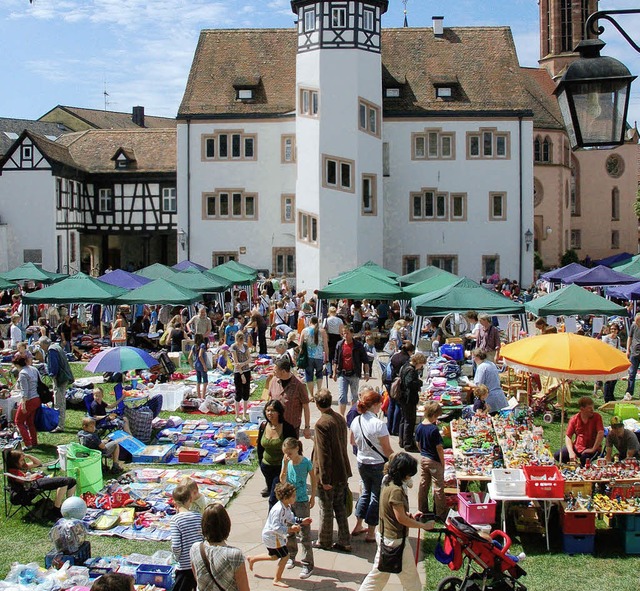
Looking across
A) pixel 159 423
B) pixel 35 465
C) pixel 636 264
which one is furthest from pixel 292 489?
pixel 636 264

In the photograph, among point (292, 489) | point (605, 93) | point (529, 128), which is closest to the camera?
point (605, 93)

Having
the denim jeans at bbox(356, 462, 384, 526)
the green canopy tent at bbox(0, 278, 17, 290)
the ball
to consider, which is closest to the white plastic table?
the denim jeans at bbox(356, 462, 384, 526)

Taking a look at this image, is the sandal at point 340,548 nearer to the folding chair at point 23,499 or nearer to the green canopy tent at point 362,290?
the folding chair at point 23,499

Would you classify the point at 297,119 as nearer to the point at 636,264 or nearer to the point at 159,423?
the point at 636,264

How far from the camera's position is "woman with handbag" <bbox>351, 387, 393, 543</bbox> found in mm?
9773

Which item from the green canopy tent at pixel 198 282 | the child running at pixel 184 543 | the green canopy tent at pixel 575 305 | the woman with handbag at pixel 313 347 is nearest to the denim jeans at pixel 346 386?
the woman with handbag at pixel 313 347

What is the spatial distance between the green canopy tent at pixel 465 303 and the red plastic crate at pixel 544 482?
10.3 metres

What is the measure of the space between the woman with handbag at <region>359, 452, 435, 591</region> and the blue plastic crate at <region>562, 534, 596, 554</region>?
103 inches

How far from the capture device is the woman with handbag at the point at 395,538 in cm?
784

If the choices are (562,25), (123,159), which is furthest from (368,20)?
(562,25)

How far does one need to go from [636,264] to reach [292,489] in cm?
2547

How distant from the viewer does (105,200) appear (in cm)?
5019

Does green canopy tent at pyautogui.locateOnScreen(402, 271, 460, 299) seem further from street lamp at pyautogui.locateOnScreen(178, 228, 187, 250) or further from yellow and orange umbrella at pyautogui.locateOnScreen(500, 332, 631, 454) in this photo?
street lamp at pyautogui.locateOnScreen(178, 228, 187, 250)

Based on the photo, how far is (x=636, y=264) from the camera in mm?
31562
